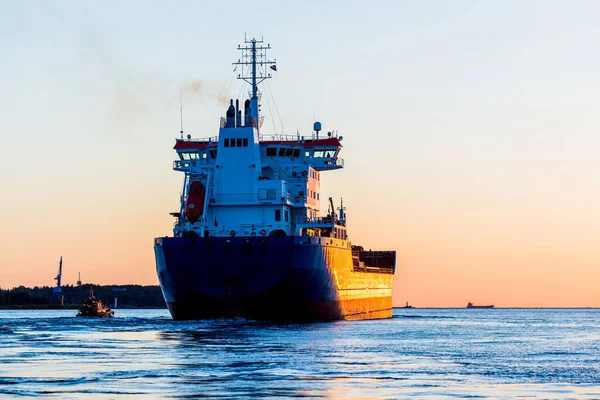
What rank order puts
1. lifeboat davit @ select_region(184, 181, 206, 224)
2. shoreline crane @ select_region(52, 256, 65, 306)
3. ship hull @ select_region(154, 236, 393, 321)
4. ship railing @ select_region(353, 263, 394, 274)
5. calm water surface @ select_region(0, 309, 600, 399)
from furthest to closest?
shoreline crane @ select_region(52, 256, 65, 306) < ship railing @ select_region(353, 263, 394, 274) < lifeboat davit @ select_region(184, 181, 206, 224) < ship hull @ select_region(154, 236, 393, 321) < calm water surface @ select_region(0, 309, 600, 399)

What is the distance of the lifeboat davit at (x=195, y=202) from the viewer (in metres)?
63.2

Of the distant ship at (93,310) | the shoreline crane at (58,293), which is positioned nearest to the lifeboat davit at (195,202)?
the distant ship at (93,310)

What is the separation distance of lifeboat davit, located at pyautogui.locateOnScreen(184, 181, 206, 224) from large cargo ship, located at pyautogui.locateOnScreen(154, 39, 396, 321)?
59 mm

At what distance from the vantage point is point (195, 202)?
209ft

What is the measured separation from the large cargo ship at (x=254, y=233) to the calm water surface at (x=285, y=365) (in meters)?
4.50

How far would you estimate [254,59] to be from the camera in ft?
234

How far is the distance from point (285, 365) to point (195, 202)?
30.0 m

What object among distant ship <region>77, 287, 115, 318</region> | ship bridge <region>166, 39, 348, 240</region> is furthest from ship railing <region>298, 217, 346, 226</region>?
distant ship <region>77, 287, 115, 318</region>

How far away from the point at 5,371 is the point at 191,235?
31623 millimetres

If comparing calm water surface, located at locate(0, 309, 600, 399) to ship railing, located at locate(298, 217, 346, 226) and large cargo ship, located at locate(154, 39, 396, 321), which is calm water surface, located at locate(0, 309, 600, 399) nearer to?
large cargo ship, located at locate(154, 39, 396, 321)

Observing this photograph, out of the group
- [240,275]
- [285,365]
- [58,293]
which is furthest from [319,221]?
[58,293]

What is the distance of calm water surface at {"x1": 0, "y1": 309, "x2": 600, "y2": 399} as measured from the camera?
27766 millimetres

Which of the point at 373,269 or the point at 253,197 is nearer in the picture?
the point at 253,197

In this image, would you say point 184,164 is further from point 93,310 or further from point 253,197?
point 93,310
